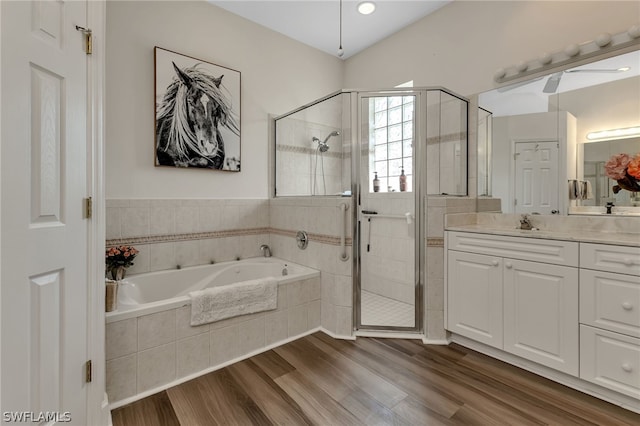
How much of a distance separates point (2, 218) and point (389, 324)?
7.91ft

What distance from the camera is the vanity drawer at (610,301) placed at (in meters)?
1.47

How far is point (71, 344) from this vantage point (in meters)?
1.25

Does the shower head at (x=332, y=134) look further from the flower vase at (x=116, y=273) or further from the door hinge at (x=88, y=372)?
the door hinge at (x=88, y=372)

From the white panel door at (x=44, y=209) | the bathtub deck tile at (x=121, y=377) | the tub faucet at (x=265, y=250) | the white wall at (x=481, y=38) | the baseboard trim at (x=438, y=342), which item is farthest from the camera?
the tub faucet at (x=265, y=250)

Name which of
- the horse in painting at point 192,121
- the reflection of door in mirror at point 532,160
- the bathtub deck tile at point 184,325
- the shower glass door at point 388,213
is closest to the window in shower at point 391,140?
Answer: the shower glass door at point 388,213

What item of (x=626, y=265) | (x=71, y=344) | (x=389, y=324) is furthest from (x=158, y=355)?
(x=626, y=265)

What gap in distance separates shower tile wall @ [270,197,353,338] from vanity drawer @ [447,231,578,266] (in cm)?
85

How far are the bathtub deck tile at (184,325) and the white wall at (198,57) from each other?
3.98 ft

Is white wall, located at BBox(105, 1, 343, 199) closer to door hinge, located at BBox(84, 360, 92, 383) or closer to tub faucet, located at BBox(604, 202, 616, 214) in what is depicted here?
door hinge, located at BBox(84, 360, 92, 383)

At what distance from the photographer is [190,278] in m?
2.65

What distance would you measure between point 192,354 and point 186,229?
1224 mm

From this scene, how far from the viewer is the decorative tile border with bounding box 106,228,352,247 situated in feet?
7.87

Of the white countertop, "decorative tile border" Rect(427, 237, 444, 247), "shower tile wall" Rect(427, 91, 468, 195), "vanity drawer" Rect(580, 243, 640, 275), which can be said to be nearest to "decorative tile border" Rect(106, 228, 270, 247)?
"decorative tile border" Rect(427, 237, 444, 247)

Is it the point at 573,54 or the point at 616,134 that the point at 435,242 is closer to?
the point at 616,134
